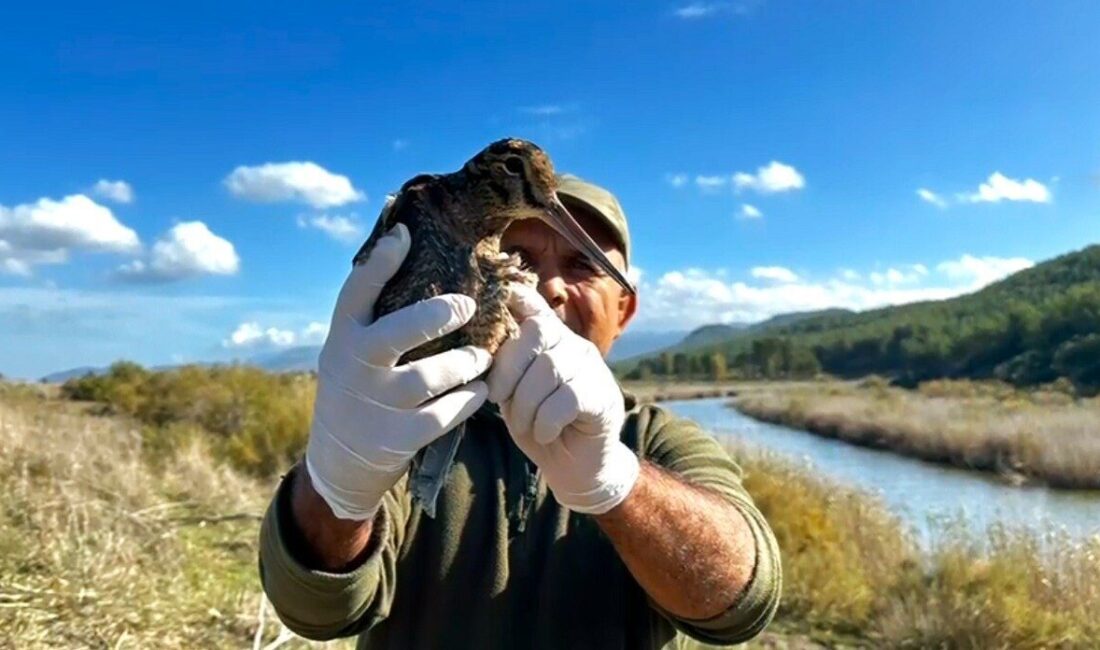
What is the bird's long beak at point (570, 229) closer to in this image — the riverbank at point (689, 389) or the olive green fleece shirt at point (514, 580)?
the olive green fleece shirt at point (514, 580)

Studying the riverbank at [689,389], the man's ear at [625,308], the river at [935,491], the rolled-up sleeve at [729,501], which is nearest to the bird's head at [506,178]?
the rolled-up sleeve at [729,501]

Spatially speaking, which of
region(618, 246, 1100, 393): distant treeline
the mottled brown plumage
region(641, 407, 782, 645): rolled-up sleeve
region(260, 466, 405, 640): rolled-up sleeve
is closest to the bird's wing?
the mottled brown plumage

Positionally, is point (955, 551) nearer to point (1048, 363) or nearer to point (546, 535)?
point (546, 535)

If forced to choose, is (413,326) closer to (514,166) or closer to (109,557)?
(514,166)

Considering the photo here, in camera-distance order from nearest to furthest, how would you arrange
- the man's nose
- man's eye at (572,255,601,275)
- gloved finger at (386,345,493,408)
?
gloved finger at (386,345,493,408) < the man's nose < man's eye at (572,255,601,275)

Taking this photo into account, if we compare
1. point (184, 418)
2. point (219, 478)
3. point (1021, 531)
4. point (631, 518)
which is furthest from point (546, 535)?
point (184, 418)

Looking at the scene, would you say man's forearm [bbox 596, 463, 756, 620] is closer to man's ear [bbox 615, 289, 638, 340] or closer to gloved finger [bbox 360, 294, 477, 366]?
gloved finger [bbox 360, 294, 477, 366]

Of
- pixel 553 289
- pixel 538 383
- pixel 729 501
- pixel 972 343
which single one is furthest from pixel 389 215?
pixel 972 343
